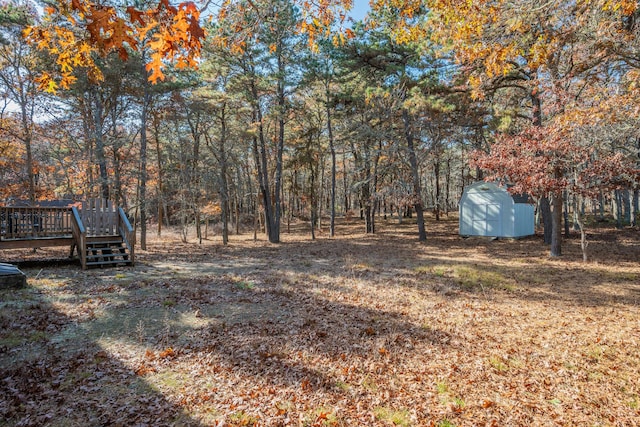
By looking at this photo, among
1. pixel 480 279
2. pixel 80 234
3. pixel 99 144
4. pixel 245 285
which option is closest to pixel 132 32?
pixel 245 285

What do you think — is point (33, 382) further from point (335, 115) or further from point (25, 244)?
point (335, 115)

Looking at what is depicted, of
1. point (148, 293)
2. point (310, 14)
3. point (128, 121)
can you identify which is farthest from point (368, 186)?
point (310, 14)

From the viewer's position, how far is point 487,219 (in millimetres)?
18547

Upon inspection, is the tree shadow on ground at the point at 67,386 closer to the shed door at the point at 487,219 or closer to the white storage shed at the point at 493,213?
the white storage shed at the point at 493,213

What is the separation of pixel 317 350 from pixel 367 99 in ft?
40.1

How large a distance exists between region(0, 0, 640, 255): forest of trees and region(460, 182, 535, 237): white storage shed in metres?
1.68

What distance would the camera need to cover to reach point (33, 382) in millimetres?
3592

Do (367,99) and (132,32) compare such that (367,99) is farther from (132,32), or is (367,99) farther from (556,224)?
(132,32)

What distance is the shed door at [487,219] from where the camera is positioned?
18.2m

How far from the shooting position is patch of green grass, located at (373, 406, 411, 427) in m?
3.13

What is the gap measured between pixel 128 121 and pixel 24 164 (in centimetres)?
536

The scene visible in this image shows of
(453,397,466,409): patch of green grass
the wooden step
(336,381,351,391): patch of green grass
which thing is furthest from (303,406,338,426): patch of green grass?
the wooden step

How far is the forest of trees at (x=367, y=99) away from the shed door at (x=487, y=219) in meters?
2.46

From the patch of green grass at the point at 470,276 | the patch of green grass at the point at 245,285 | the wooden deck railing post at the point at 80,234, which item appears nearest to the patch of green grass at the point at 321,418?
the patch of green grass at the point at 245,285
